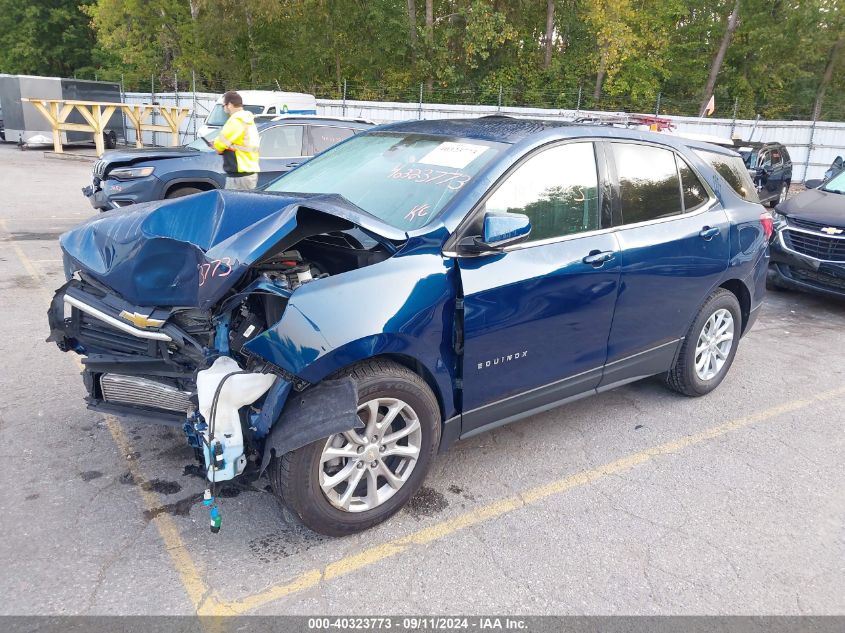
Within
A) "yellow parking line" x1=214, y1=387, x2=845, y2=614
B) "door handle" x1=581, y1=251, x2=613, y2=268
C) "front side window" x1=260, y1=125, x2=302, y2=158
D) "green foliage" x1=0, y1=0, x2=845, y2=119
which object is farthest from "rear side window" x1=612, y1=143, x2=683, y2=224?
"green foliage" x1=0, y1=0, x2=845, y2=119

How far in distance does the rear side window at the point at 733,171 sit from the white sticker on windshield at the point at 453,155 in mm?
1975

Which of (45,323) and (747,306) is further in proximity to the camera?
(45,323)

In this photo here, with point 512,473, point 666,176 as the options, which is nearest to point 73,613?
point 512,473

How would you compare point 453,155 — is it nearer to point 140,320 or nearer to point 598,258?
point 598,258

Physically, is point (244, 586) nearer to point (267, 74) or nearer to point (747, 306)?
point (747, 306)

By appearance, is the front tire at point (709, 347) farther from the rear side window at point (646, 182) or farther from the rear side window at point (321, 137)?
the rear side window at point (321, 137)

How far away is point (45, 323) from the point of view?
219 inches

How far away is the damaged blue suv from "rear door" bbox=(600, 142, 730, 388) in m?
0.02

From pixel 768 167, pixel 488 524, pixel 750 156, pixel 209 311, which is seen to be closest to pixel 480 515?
pixel 488 524

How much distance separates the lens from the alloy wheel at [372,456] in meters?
2.87

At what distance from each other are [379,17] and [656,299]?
28.2m

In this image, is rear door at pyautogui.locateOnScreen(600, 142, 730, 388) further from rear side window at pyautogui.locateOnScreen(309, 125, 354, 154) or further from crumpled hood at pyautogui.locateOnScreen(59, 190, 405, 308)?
rear side window at pyautogui.locateOnScreen(309, 125, 354, 154)

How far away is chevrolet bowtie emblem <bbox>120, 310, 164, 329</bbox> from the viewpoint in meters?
3.04

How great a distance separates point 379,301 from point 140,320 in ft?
3.81
